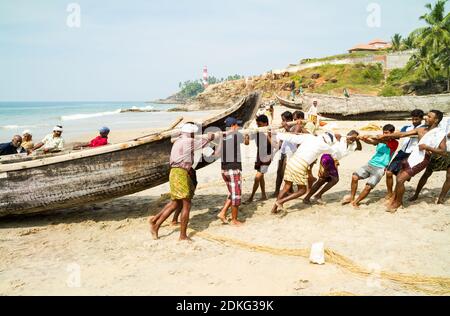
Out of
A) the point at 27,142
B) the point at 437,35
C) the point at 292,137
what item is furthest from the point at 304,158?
the point at 437,35

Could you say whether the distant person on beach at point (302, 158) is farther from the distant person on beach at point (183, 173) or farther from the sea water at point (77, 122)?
the sea water at point (77, 122)

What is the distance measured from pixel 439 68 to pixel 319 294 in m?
A: 32.5

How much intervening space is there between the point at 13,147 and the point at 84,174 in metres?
3.29

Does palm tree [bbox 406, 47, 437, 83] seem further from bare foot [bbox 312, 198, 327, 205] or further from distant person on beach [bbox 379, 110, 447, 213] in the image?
bare foot [bbox 312, 198, 327, 205]

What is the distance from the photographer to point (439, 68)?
29422mm

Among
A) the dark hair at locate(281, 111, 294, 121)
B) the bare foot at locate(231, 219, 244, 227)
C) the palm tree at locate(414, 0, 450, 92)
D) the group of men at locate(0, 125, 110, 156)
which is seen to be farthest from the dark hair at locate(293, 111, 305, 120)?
the palm tree at locate(414, 0, 450, 92)

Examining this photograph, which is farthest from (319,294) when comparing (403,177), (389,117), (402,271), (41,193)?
(389,117)

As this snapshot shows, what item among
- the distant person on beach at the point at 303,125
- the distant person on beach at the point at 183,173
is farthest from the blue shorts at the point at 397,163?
the distant person on beach at the point at 183,173

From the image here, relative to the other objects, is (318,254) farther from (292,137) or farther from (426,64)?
(426,64)

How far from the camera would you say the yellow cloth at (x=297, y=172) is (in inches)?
218

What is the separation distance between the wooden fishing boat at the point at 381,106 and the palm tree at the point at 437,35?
16.0m

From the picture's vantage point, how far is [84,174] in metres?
5.77

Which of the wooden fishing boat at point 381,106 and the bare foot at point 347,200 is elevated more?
the wooden fishing boat at point 381,106
